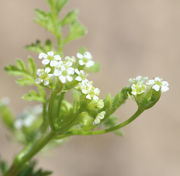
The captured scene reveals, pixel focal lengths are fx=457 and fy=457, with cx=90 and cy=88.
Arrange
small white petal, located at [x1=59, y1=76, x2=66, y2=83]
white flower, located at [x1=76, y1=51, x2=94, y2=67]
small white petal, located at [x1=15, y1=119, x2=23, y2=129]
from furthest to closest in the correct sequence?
small white petal, located at [x1=15, y1=119, x2=23, y2=129], white flower, located at [x1=76, y1=51, x2=94, y2=67], small white petal, located at [x1=59, y1=76, x2=66, y2=83]

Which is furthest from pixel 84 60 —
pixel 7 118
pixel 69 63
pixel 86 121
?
pixel 7 118

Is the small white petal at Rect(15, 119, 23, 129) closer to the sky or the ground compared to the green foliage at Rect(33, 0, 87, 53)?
closer to the ground

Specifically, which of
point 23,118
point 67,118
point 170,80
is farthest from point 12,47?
point 67,118

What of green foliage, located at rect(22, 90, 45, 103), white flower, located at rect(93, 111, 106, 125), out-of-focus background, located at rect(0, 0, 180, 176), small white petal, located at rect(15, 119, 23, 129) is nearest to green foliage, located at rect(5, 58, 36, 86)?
green foliage, located at rect(22, 90, 45, 103)

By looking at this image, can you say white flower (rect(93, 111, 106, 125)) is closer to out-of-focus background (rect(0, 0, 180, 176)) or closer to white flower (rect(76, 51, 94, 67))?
white flower (rect(76, 51, 94, 67))

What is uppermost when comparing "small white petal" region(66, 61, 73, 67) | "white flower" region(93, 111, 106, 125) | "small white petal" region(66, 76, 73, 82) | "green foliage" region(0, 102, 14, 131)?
"small white petal" region(66, 61, 73, 67)

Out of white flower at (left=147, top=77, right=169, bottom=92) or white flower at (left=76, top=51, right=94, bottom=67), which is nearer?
white flower at (left=147, top=77, right=169, bottom=92)

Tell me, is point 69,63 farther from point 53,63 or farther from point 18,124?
point 18,124

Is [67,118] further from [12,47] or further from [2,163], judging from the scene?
[12,47]
